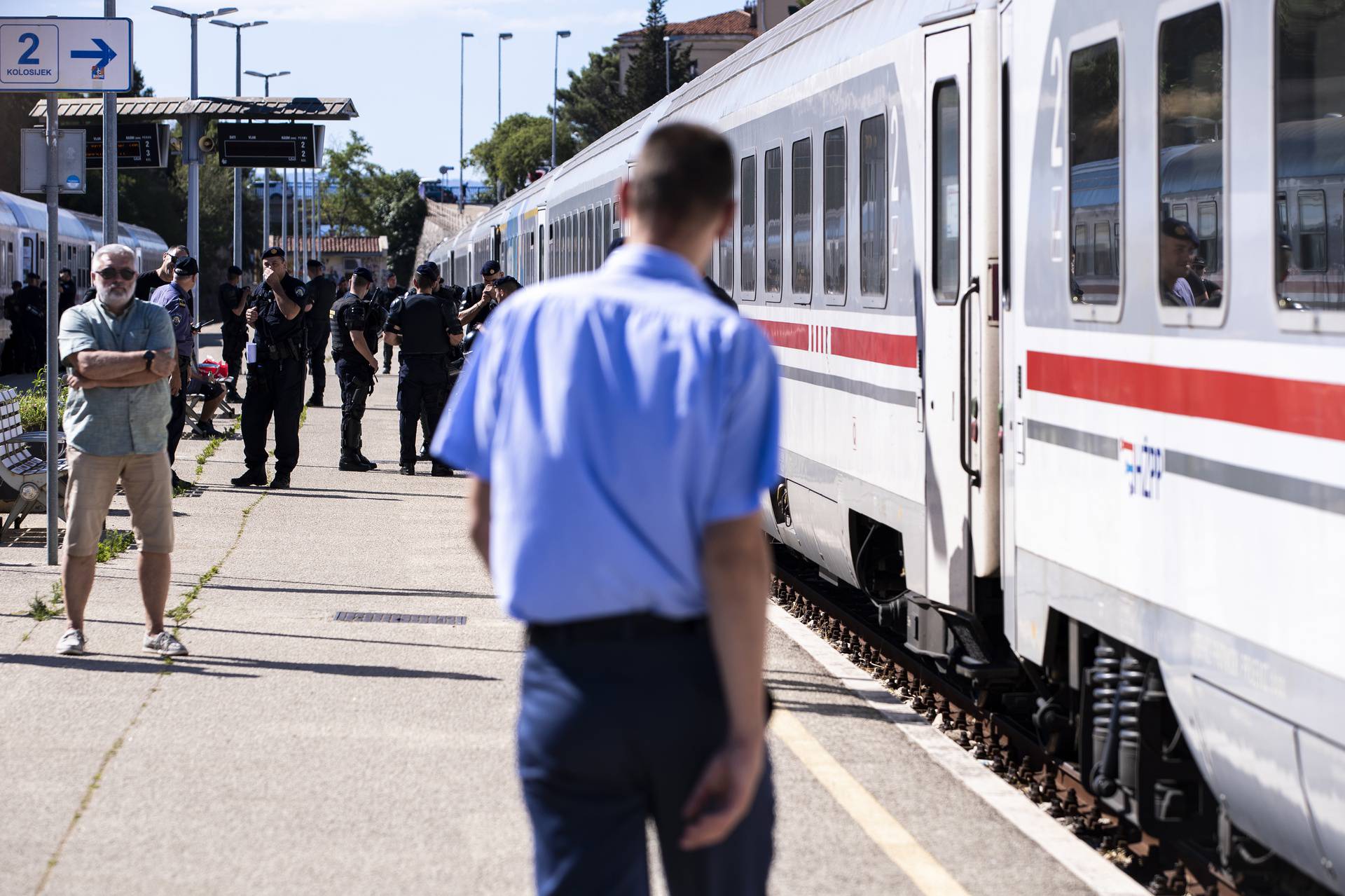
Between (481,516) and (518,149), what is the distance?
154 meters

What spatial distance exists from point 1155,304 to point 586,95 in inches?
5478

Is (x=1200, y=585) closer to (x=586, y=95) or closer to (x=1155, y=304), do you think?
(x=1155, y=304)

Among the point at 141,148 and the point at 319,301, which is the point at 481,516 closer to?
the point at 319,301

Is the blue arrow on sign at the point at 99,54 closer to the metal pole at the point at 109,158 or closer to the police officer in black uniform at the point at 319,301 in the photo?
the metal pole at the point at 109,158

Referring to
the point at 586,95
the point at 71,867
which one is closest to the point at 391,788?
the point at 71,867

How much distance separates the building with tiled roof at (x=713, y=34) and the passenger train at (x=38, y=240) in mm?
75712

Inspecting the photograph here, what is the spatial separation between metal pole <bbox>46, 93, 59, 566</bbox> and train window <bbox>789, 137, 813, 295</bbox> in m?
4.11

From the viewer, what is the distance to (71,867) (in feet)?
18.1

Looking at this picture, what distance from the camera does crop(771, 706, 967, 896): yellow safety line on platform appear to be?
17.9 feet

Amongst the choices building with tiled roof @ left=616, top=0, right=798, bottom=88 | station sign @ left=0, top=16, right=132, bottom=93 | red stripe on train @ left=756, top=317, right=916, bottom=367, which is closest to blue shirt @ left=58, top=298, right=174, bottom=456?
station sign @ left=0, top=16, right=132, bottom=93

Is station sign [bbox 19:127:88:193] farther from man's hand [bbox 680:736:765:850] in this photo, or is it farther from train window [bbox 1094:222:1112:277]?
man's hand [bbox 680:736:765:850]

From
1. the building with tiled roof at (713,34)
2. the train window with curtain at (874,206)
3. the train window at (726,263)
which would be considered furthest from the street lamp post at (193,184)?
the building with tiled roof at (713,34)

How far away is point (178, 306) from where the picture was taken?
47.4ft

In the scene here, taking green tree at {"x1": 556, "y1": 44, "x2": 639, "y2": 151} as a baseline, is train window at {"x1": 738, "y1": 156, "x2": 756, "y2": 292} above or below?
below
